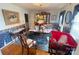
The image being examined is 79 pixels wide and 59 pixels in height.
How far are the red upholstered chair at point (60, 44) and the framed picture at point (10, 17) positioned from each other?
1.61ft

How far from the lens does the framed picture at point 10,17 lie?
1.55 meters

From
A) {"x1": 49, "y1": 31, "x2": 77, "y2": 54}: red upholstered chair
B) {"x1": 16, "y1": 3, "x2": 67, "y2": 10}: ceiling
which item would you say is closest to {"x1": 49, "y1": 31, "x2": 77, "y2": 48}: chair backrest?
{"x1": 49, "y1": 31, "x2": 77, "y2": 54}: red upholstered chair

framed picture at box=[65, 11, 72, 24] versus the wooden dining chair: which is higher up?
framed picture at box=[65, 11, 72, 24]

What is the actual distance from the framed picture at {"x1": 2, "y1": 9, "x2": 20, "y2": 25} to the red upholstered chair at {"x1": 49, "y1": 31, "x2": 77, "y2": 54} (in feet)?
1.61

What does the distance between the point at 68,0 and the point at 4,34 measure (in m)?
0.90

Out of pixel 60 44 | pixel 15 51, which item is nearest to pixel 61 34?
pixel 60 44

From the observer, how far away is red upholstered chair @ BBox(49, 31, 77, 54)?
158cm

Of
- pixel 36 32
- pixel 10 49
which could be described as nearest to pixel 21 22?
pixel 36 32

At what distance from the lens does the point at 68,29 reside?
1569mm

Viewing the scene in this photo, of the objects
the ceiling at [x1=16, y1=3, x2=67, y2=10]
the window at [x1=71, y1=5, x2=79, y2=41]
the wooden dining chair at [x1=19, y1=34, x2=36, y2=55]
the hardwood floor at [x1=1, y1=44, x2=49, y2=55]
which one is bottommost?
the hardwood floor at [x1=1, y1=44, x2=49, y2=55]

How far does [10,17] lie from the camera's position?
5.19 feet

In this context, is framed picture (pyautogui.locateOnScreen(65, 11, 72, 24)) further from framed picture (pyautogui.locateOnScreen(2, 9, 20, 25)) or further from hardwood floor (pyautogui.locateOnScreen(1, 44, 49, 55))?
framed picture (pyautogui.locateOnScreen(2, 9, 20, 25))

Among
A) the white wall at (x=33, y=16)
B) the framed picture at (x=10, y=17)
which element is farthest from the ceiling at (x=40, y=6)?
the framed picture at (x=10, y=17)
